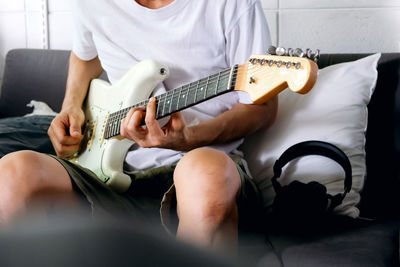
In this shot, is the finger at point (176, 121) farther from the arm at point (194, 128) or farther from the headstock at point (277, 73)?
the headstock at point (277, 73)

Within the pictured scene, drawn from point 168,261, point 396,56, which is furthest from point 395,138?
point 168,261

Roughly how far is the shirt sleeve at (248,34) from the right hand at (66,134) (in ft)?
1.54

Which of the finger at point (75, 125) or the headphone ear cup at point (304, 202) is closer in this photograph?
the headphone ear cup at point (304, 202)

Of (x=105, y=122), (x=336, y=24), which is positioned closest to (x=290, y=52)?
(x=105, y=122)

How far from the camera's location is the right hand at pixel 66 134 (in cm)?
135

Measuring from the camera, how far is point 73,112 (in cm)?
143

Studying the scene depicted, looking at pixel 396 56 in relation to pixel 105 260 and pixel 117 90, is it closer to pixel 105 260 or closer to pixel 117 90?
pixel 117 90

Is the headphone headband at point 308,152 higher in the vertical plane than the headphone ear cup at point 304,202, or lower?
higher

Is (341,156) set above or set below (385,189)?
above

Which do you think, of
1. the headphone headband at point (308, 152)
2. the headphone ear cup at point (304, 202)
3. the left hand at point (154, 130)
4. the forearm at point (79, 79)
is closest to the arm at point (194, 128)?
the left hand at point (154, 130)

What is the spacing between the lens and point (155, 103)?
1105 mm

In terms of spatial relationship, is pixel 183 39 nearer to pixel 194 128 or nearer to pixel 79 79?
pixel 194 128

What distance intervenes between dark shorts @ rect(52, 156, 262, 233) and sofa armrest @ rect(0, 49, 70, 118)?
Answer: 1.08 metres

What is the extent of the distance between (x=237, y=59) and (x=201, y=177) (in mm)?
453
